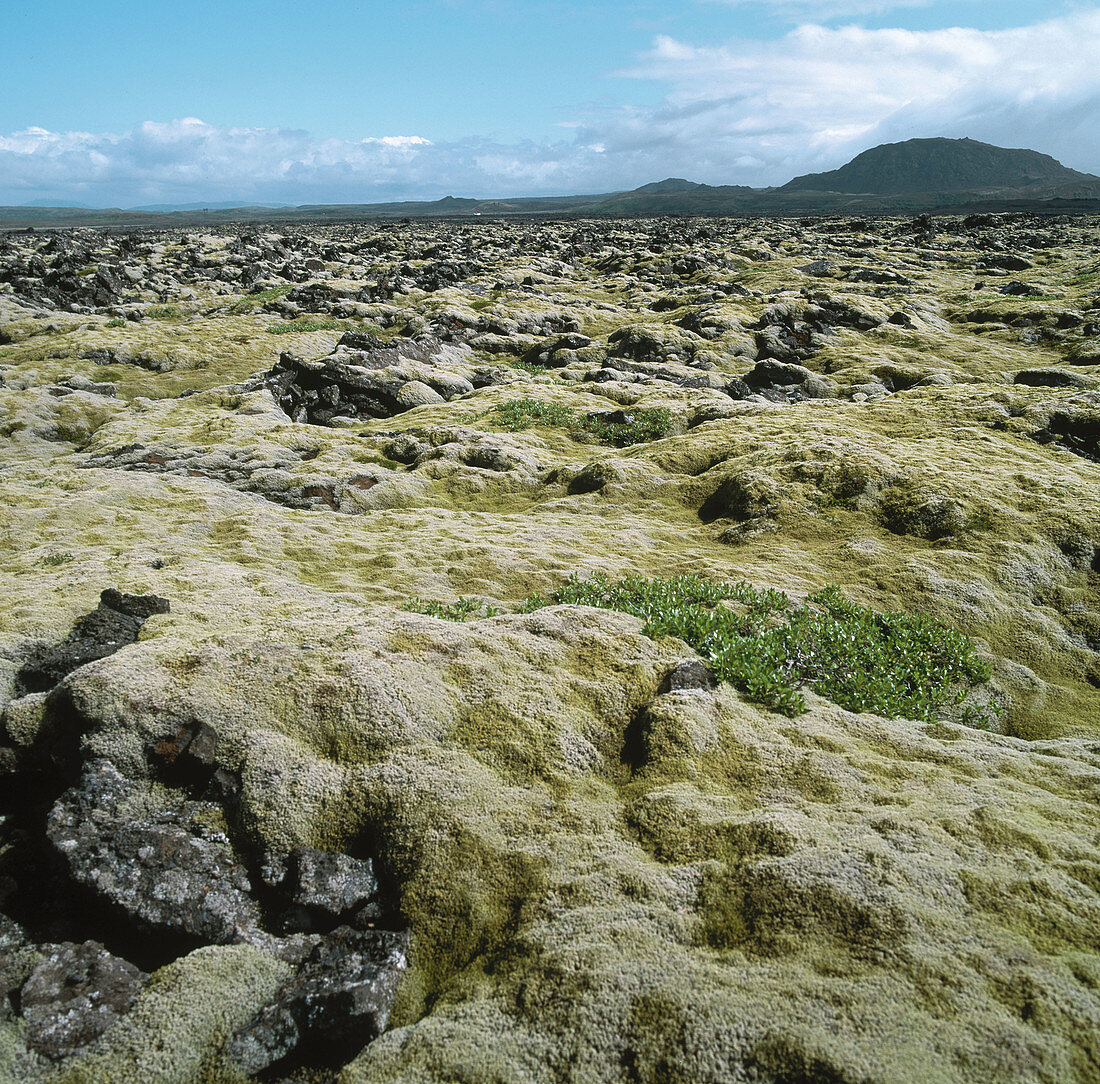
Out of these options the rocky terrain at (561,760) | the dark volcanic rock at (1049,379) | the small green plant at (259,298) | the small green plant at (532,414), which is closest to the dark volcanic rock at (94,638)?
the rocky terrain at (561,760)

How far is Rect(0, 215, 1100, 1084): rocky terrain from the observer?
4.97m

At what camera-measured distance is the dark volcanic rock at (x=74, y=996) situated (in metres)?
5.14

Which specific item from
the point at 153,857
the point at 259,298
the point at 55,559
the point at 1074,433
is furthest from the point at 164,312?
the point at 1074,433

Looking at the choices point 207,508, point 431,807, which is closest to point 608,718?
point 431,807

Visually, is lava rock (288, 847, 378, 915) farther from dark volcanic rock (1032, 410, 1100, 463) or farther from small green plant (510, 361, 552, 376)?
small green plant (510, 361, 552, 376)

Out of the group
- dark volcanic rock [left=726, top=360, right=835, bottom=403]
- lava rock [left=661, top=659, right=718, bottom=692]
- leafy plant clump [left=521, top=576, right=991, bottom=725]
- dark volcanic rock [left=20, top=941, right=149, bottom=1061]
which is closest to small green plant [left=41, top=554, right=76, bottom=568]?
leafy plant clump [left=521, top=576, right=991, bottom=725]

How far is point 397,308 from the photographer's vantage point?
47625mm

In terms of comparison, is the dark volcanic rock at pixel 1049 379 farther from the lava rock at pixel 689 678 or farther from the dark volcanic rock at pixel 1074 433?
the lava rock at pixel 689 678

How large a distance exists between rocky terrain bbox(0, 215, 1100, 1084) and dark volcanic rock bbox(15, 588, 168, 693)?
0.05 m

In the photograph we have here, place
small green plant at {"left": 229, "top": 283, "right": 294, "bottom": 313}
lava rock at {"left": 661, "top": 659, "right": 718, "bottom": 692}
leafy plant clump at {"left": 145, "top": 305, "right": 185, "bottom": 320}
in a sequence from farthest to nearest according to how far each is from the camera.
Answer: small green plant at {"left": 229, "top": 283, "right": 294, "bottom": 313}, leafy plant clump at {"left": 145, "top": 305, "right": 185, "bottom": 320}, lava rock at {"left": 661, "top": 659, "right": 718, "bottom": 692}

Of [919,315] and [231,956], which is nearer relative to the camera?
[231,956]

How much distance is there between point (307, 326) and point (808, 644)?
39.6 meters

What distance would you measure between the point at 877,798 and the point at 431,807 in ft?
14.9

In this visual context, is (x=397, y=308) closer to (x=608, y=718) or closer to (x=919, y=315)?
(x=919, y=315)
